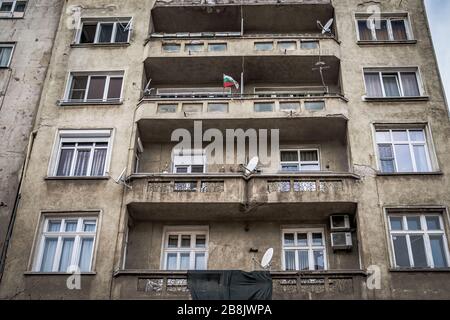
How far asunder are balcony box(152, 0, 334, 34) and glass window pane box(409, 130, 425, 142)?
5.86 m

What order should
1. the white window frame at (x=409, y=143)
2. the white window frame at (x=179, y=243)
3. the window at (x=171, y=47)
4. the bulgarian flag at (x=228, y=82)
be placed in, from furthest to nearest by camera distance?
the window at (x=171, y=47) → the bulgarian flag at (x=228, y=82) → the white window frame at (x=409, y=143) → the white window frame at (x=179, y=243)

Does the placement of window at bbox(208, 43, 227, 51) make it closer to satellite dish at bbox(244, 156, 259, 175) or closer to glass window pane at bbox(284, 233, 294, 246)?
satellite dish at bbox(244, 156, 259, 175)

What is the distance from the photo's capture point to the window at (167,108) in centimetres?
1719

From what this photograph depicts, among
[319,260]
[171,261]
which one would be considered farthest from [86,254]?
[319,260]

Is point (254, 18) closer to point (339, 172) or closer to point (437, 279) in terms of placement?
point (339, 172)

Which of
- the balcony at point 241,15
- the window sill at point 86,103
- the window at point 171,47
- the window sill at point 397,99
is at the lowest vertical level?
the window sill at point 86,103

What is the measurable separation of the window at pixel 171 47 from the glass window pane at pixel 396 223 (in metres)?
9.17

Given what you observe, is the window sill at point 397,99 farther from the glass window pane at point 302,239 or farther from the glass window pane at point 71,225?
the glass window pane at point 71,225

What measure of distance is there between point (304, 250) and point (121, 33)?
10.3 metres

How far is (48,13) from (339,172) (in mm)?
12542

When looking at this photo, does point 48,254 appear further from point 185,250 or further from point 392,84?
point 392,84

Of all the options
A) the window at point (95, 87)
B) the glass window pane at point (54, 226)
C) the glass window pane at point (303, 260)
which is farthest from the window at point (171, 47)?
the glass window pane at point (303, 260)

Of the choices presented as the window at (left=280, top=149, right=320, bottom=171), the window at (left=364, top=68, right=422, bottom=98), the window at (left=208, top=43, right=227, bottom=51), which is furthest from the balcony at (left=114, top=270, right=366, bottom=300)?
the window at (left=208, top=43, right=227, bottom=51)

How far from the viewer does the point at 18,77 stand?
1845cm
